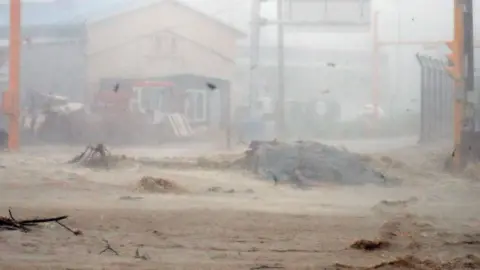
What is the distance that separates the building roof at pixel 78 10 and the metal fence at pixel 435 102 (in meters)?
1.48

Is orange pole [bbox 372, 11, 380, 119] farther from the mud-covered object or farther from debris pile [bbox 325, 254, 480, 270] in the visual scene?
debris pile [bbox 325, 254, 480, 270]

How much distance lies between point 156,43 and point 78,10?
2.44 ft

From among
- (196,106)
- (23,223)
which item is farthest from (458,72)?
(23,223)

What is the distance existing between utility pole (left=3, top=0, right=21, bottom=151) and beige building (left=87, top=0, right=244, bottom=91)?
56 centimetres

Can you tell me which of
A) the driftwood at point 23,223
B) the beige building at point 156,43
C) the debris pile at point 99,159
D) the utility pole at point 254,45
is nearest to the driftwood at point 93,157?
the debris pile at point 99,159

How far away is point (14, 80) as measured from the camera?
503 centimetres

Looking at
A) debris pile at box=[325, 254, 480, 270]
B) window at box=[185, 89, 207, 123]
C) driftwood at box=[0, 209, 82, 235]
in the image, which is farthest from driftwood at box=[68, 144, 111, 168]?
debris pile at box=[325, 254, 480, 270]

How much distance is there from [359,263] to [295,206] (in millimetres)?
922

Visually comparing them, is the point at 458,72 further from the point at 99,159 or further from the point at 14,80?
the point at 14,80

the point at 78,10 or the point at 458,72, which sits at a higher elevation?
the point at 78,10

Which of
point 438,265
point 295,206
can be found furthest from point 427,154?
point 438,265

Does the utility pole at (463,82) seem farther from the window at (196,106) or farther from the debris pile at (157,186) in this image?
the debris pile at (157,186)

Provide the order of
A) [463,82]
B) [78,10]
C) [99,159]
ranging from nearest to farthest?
[463,82], [99,159], [78,10]

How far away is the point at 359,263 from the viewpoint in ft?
10.2
